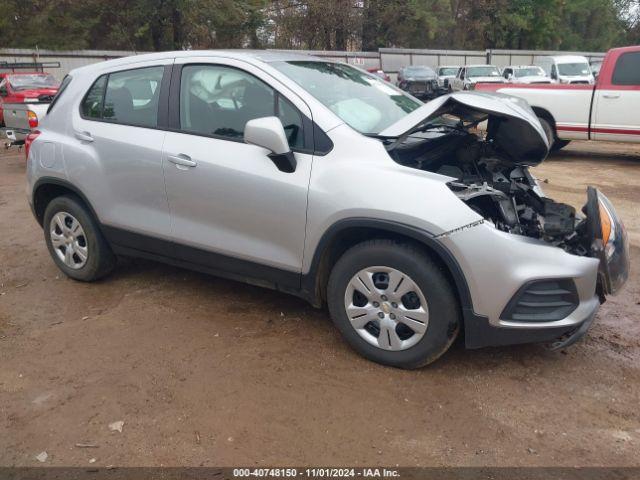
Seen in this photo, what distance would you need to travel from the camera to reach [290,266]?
3.63 meters

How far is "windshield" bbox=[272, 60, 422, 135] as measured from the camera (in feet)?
12.2

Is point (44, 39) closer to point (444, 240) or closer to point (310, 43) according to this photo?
point (310, 43)

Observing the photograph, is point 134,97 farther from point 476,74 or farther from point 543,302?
point 476,74

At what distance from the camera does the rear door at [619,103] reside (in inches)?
377

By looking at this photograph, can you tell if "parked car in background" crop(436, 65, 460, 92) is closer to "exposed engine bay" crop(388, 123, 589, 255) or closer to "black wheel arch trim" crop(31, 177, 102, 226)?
"exposed engine bay" crop(388, 123, 589, 255)

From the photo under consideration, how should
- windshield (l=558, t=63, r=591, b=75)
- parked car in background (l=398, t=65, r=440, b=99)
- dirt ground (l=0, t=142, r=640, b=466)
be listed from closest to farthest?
dirt ground (l=0, t=142, r=640, b=466) < windshield (l=558, t=63, r=591, b=75) < parked car in background (l=398, t=65, r=440, b=99)

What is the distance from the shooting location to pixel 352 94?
4008 mm

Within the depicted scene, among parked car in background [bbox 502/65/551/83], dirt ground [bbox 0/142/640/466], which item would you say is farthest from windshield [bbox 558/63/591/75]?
dirt ground [bbox 0/142/640/466]

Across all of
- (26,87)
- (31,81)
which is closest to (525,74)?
(31,81)

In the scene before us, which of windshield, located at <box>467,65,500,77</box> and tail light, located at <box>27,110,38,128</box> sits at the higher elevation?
windshield, located at <box>467,65,500,77</box>

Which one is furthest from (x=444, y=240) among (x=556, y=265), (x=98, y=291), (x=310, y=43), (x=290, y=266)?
(x=310, y=43)

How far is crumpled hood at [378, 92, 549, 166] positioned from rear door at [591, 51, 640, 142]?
681 cm

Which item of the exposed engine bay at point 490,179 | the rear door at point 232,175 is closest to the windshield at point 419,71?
the exposed engine bay at point 490,179

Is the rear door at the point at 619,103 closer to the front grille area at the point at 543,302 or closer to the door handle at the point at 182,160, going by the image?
the front grille area at the point at 543,302
